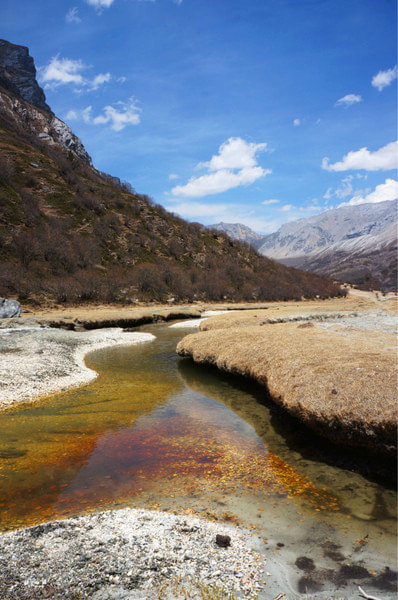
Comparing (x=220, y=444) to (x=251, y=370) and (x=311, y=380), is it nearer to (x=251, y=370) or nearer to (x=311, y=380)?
(x=311, y=380)

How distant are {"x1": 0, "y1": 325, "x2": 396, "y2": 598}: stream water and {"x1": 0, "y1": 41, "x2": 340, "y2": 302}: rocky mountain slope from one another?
131 ft

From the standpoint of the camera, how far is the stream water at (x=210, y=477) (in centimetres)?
555

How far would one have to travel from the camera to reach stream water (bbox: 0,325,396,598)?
18.2ft

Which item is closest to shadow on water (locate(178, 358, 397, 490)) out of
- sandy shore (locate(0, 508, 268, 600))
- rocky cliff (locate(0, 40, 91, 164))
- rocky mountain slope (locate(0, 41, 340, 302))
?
sandy shore (locate(0, 508, 268, 600))

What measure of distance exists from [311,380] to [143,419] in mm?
6274

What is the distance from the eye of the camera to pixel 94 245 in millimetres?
78062

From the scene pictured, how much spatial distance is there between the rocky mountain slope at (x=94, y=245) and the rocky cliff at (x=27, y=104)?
0.83m

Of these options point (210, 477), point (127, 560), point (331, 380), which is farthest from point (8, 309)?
point (127, 560)

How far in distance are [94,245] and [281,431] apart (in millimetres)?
75090

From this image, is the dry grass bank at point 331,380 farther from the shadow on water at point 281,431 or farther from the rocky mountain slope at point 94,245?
the rocky mountain slope at point 94,245

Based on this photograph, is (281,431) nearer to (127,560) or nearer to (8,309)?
(127,560)

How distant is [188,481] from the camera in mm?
7926

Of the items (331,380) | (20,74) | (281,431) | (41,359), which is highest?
(20,74)

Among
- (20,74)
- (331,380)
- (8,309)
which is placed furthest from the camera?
(20,74)
